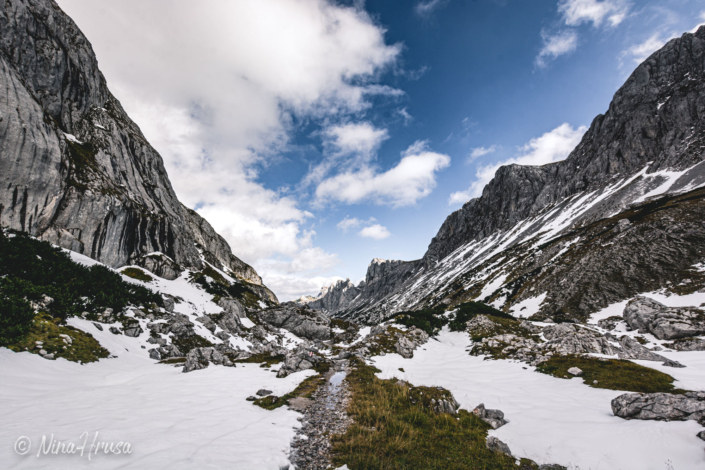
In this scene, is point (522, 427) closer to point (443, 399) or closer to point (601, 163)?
point (443, 399)

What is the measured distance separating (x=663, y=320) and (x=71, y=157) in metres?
95.6

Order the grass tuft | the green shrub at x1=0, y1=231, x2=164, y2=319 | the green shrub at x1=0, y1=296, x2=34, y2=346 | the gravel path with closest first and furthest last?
the gravel path → the green shrub at x1=0, y1=296, x2=34, y2=346 → the grass tuft → the green shrub at x1=0, y1=231, x2=164, y2=319

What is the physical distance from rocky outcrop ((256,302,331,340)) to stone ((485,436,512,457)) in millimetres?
53662

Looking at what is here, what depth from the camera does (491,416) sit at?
1297cm

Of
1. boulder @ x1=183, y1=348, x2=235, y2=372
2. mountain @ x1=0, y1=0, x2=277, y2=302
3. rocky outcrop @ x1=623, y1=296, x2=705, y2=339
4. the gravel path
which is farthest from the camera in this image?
mountain @ x1=0, y1=0, x2=277, y2=302

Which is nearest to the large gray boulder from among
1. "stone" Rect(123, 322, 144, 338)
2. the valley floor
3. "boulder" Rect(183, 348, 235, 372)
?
the valley floor

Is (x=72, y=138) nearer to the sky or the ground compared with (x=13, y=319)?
nearer to the sky

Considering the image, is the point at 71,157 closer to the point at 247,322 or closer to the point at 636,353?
the point at 247,322

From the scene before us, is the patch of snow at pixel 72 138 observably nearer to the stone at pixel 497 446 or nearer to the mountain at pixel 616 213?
the stone at pixel 497 446

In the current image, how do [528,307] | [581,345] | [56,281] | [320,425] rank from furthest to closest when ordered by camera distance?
[528,307]
[56,281]
[581,345]
[320,425]

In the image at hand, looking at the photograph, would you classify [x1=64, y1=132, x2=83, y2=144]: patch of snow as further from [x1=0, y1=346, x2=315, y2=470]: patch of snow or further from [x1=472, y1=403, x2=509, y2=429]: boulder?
[x1=472, y1=403, x2=509, y2=429]: boulder

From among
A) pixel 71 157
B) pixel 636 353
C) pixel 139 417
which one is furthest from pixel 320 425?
pixel 71 157

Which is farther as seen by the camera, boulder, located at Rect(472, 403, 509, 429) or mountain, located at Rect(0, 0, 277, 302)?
mountain, located at Rect(0, 0, 277, 302)

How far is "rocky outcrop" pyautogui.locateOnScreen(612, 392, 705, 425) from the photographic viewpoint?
9891 mm
